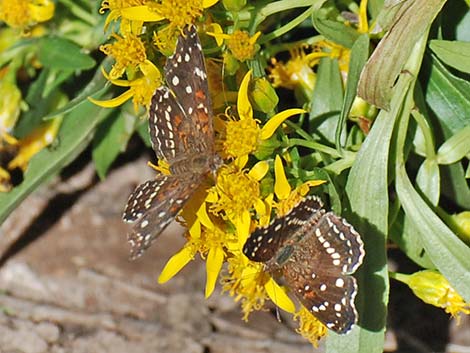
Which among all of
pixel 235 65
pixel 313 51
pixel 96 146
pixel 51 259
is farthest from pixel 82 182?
pixel 235 65

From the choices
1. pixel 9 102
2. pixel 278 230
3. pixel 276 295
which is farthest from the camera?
pixel 9 102

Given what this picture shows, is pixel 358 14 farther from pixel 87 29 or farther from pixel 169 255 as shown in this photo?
pixel 169 255

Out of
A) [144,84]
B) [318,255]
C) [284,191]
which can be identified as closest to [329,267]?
[318,255]

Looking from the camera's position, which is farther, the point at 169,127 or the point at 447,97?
the point at 447,97

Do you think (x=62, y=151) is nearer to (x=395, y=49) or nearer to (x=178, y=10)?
(x=178, y=10)

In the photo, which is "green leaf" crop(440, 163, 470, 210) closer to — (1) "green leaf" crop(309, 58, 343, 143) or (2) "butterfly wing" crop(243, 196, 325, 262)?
(1) "green leaf" crop(309, 58, 343, 143)

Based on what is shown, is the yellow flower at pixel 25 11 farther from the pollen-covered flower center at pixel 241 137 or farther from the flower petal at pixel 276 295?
Result: the flower petal at pixel 276 295
